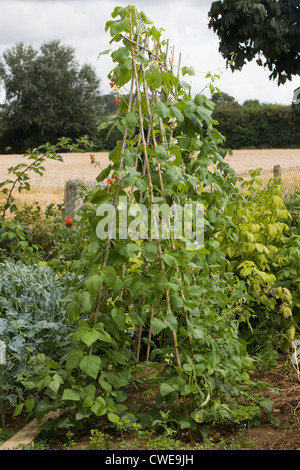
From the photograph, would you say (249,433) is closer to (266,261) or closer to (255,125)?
(266,261)

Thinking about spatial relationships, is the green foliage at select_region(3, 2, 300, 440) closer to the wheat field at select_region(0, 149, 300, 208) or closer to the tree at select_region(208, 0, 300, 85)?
the tree at select_region(208, 0, 300, 85)

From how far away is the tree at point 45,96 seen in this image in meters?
31.3

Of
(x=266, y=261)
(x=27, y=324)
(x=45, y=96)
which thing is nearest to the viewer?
(x=27, y=324)

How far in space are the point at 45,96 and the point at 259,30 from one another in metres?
24.5

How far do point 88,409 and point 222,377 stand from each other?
0.63 m

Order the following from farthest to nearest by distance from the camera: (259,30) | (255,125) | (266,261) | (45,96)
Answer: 1. (45,96)
2. (255,125)
3. (259,30)
4. (266,261)

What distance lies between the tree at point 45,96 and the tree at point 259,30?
2188 cm

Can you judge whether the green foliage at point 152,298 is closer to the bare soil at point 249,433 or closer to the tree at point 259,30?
the bare soil at point 249,433

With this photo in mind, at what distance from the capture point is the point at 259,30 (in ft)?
28.9

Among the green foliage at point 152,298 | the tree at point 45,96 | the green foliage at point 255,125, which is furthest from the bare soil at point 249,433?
the tree at point 45,96

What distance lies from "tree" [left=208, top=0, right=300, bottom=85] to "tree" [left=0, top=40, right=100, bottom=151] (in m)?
21.9

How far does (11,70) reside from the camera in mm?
32562

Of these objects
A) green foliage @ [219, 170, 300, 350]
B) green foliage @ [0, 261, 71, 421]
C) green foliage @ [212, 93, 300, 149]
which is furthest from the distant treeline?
green foliage @ [0, 261, 71, 421]

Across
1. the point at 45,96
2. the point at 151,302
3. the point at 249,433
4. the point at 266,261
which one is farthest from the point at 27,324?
the point at 45,96
